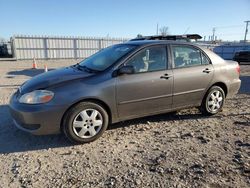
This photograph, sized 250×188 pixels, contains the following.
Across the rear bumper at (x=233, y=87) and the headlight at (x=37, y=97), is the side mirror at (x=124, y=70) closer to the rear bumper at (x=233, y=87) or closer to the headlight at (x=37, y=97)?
the headlight at (x=37, y=97)

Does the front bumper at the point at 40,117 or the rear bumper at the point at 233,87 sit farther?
the rear bumper at the point at 233,87

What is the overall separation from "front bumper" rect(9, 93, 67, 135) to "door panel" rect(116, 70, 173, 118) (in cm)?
103

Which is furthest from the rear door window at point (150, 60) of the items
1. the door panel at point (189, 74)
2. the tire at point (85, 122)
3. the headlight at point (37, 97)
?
the headlight at point (37, 97)

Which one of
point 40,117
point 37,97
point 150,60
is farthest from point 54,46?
point 40,117

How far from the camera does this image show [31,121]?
3992 millimetres

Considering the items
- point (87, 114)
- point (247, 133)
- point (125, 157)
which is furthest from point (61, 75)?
point (247, 133)

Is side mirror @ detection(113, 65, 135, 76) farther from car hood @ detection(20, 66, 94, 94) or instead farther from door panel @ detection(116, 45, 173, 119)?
car hood @ detection(20, 66, 94, 94)

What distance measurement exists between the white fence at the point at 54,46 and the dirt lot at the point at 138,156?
2010 cm

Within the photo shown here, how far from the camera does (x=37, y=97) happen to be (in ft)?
13.3

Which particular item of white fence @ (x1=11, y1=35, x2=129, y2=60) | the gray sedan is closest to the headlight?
the gray sedan

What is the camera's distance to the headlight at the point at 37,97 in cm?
401

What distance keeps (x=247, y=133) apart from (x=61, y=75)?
3.42m

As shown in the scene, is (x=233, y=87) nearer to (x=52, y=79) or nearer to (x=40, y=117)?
(x=52, y=79)

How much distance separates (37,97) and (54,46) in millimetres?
22243
